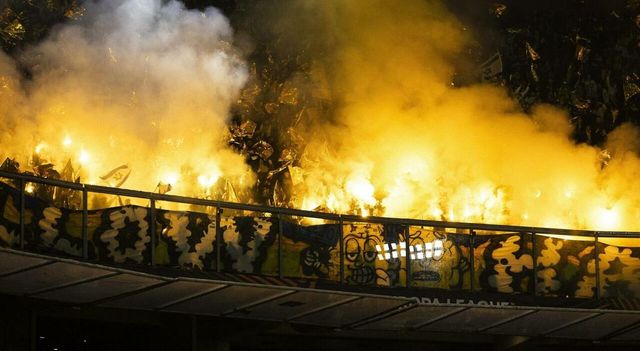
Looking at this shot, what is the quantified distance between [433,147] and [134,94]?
6814 mm

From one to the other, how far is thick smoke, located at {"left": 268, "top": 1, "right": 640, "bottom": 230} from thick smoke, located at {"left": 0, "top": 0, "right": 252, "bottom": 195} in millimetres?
2342

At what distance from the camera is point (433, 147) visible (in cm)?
2469

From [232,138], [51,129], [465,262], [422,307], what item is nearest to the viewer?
[422,307]

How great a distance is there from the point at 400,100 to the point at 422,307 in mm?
9732

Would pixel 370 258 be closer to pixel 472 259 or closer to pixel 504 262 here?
pixel 472 259

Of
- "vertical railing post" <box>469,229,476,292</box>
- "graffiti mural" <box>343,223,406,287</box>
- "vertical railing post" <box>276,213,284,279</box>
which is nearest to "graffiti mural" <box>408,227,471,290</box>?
"vertical railing post" <box>469,229,476,292</box>

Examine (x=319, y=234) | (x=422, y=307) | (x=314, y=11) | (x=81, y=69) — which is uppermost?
(x=314, y=11)

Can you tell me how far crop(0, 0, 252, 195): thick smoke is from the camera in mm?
22875

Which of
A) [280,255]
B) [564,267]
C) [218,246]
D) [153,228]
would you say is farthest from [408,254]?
[153,228]

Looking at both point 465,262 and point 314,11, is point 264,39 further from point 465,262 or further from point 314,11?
point 465,262

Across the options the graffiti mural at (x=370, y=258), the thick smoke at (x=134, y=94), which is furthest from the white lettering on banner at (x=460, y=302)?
the thick smoke at (x=134, y=94)

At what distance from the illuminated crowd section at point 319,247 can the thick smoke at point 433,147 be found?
5860mm

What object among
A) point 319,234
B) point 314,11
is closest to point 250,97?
point 314,11

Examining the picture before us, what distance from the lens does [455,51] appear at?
26.0 m
